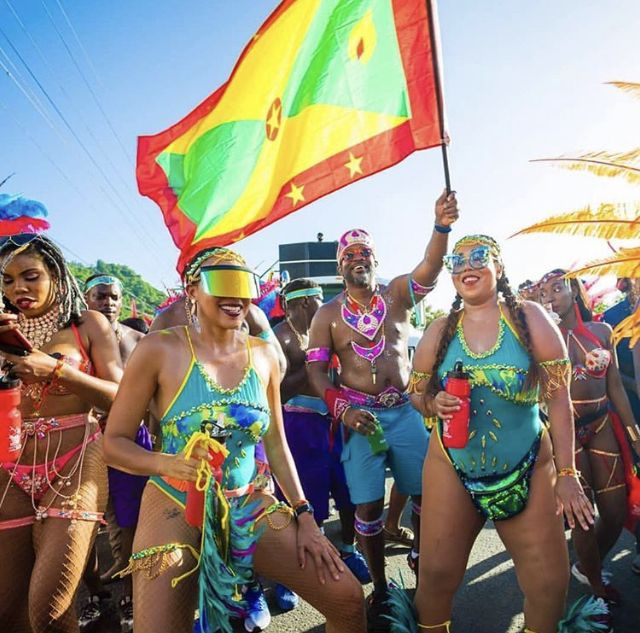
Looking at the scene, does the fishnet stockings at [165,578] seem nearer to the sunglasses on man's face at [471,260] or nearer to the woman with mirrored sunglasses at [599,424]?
the sunglasses on man's face at [471,260]

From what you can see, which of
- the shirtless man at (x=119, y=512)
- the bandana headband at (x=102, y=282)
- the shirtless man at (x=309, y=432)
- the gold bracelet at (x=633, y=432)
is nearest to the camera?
the shirtless man at (x=119, y=512)

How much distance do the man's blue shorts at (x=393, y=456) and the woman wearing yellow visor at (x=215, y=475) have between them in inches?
58.0

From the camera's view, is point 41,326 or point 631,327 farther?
point 41,326

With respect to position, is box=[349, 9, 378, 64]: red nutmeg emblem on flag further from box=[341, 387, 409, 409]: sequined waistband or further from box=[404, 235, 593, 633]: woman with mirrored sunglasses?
box=[341, 387, 409, 409]: sequined waistband

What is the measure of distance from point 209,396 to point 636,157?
2116mm

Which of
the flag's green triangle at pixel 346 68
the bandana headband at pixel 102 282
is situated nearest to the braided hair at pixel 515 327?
the flag's green triangle at pixel 346 68

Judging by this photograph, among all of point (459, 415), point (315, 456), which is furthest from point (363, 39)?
point (315, 456)

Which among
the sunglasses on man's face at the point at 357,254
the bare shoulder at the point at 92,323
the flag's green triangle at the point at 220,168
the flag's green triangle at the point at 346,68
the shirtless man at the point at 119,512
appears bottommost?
the shirtless man at the point at 119,512

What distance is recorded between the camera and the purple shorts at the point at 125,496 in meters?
4.14

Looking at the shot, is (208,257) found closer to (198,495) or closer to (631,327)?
(198,495)

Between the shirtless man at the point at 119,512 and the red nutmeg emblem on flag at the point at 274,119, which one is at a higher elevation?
the red nutmeg emblem on flag at the point at 274,119

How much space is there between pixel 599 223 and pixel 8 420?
2.70 metres

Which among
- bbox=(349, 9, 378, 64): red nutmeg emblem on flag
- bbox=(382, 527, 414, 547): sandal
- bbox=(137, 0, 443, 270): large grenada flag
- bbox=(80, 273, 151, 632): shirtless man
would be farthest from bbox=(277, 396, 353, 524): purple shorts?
bbox=(349, 9, 378, 64): red nutmeg emblem on flag

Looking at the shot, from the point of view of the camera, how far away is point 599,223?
2373mm
